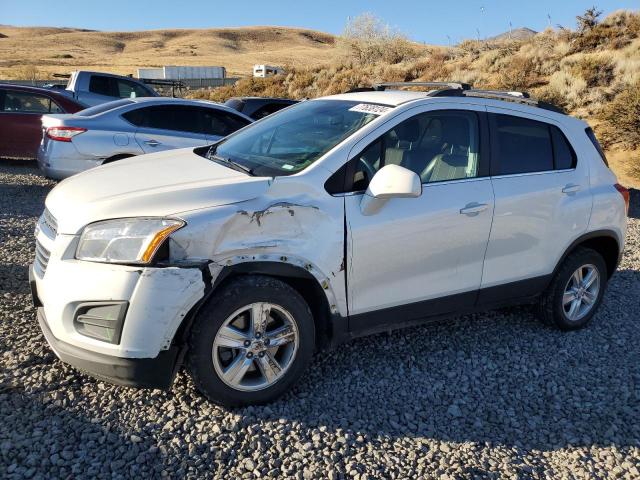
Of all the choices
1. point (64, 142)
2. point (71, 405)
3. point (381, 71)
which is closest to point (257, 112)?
point (64, 142)

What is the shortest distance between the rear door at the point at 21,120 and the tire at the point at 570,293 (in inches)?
362

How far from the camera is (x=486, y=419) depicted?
3.29 metres

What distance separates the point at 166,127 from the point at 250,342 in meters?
5.85

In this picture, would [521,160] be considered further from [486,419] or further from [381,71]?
[381,71]

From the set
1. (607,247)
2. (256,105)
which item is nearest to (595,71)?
(256,105)

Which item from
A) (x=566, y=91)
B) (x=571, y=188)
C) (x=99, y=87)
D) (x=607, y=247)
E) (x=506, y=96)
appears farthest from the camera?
(x=566, y=91)

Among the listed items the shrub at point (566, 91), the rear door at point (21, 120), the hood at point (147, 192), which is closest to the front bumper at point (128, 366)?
the hood at point (147, 192)

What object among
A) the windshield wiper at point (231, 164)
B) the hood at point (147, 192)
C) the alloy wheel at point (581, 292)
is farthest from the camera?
the alloy wheel at point (581, 292)

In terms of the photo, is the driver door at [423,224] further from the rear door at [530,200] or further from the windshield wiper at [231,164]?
the windshield wiper at [231,164]

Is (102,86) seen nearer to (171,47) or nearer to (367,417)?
(367,417)

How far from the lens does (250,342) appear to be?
3092mm

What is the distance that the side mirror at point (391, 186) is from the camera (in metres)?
3.15

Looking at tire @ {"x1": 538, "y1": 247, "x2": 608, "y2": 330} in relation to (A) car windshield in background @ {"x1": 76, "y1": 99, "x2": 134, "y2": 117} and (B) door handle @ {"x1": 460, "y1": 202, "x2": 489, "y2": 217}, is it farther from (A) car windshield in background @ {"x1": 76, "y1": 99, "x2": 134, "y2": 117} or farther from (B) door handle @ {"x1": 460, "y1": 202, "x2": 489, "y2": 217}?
(A) car windshield in background @ {"x1": 76, "y1": 99, "x2": 134, "y2": 117}

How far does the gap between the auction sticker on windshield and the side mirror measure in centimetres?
60
